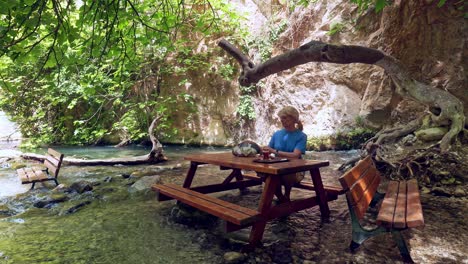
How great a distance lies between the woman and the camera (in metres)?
4.01

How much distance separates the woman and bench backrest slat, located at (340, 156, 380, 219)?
924 mm

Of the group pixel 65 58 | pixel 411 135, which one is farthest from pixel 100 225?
pixel 411 135

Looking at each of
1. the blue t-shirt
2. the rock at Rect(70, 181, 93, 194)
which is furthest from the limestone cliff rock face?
the rock at Rect(70, 181, 93, 194)

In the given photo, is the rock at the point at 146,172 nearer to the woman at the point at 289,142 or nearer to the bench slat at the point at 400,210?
the woman at the point at 289,142

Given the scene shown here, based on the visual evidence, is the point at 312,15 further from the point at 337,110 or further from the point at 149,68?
the point at 149,68

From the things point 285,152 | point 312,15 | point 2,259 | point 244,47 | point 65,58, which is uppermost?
point 312,15

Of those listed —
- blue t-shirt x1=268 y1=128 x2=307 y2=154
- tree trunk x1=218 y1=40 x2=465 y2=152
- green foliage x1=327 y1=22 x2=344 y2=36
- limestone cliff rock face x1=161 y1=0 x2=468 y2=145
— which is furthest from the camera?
green foliage x1=327 y1=22 x2=344 y2=36

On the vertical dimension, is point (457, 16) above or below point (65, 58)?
above

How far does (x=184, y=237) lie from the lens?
134 inches

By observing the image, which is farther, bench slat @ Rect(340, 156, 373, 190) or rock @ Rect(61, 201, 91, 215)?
rock @ Rect(61, 201, 91, 215)

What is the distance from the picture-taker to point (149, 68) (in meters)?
12.9

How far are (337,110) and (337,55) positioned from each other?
8.42 m

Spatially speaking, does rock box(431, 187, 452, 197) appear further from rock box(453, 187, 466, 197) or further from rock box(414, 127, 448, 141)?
rock box(414, 127, 448, 141)

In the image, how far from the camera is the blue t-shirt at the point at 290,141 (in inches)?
164
